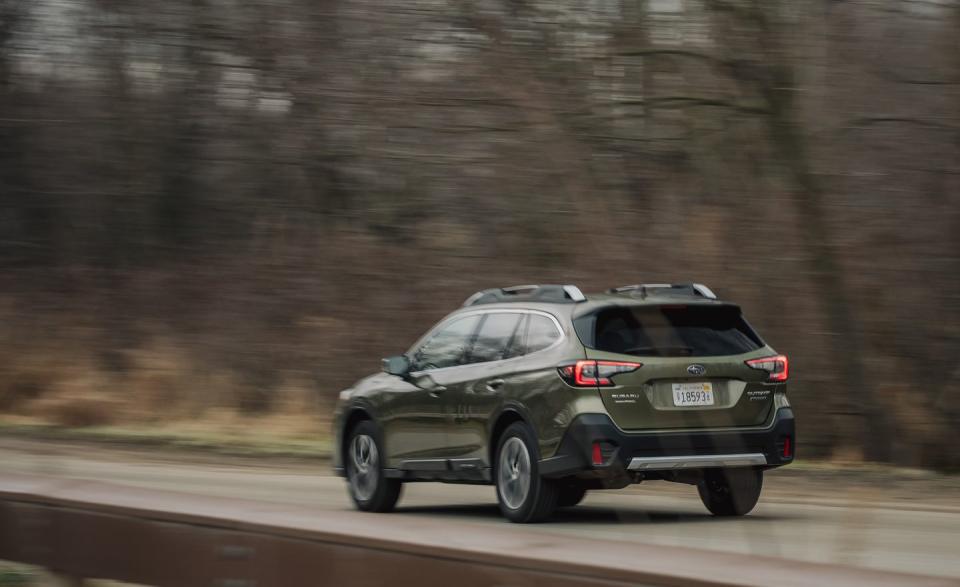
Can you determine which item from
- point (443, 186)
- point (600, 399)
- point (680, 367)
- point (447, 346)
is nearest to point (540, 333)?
point (600, 399)

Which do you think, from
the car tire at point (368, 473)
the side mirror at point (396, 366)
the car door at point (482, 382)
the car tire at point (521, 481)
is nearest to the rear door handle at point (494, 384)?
the car door at point (482, 382)

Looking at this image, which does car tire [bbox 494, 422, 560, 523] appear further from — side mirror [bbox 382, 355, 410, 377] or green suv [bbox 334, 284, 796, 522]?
side mirror [bbox 382, 355, 410, 377]

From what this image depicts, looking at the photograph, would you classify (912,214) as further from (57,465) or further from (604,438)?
(57,465)

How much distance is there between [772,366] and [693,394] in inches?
31.9

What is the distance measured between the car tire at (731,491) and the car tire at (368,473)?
8.58 feet

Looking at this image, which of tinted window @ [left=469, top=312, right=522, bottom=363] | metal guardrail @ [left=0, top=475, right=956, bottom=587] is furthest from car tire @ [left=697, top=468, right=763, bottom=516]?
metal guardrail @ [left=0, top=475, right=956, bottom=587]

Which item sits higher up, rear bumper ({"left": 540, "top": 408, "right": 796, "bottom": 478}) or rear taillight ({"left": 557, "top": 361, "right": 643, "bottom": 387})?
rear taillight ({"left": 557, "top": 361, "right": 643, "bottom": 387})

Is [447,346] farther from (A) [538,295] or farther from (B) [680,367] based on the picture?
(B) [680,367]

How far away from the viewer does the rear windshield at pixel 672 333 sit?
441 inches

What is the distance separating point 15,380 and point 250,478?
449 inches

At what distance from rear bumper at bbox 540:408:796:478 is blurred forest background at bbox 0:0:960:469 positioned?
779cm

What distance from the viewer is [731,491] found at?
12062 mm

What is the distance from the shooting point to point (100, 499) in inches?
248

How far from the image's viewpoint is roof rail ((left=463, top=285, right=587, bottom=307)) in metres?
11.6
